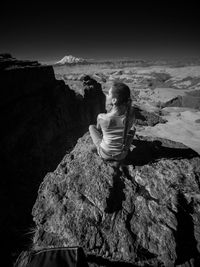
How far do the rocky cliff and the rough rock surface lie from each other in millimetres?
2394

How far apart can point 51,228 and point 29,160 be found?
662 centimetres

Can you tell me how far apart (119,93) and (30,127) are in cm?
799

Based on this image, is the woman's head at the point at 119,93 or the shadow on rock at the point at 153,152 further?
the shadow on rock at the point at 153,152

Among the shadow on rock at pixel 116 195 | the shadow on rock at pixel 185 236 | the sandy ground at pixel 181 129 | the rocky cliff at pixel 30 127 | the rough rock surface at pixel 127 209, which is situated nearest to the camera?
the shadow on rock at pixel 185 236

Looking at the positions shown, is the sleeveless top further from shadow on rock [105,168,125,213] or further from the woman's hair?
shadow on rock [105,168,125,213]

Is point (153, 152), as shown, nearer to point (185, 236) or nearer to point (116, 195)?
point (116, 195)

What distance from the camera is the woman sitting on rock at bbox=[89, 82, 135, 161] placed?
9.04 ft

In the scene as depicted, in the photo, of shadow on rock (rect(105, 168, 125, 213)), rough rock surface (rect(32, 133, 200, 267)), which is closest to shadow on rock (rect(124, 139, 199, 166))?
rough rock surface (rect(32, 133, 200, 267))

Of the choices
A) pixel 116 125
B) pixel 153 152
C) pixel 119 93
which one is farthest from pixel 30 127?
pixel 119 93

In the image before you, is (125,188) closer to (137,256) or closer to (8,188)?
(137,256)

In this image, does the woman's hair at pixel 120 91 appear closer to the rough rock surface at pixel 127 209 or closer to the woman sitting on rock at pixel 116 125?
the woman sitting on rock at pixel 116 125

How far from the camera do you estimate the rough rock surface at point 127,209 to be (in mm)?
2430

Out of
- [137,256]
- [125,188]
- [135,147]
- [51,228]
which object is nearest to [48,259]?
[51,228]

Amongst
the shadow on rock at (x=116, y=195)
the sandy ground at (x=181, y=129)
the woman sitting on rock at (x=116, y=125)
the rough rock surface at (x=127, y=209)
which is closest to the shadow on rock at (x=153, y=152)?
the rough rock surface at (x=127, y=209)
